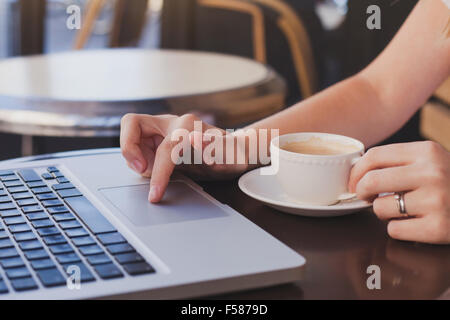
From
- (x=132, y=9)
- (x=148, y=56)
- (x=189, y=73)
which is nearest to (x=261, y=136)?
(x=189, y=73)

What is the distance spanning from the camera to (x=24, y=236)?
1.78ft

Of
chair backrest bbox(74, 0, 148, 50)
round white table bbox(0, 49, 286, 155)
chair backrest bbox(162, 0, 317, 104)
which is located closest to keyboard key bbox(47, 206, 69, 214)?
round white table bbox(0, 49, 286, 155)

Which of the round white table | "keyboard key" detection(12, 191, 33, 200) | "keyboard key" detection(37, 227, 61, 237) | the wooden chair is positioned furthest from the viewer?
the wooden chair

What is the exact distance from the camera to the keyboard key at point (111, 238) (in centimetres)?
53

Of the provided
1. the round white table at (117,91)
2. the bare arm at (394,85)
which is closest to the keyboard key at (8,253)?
the bare arm at (394,85)

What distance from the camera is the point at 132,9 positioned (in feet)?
11.4

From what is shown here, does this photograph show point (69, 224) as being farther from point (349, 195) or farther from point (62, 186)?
point (349, 195)

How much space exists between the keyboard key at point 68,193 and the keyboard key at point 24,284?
0.20 metres

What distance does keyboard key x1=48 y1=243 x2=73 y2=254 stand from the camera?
0.51m

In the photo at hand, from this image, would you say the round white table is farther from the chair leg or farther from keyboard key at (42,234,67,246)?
the chair leg

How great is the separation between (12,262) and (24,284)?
0.13ft

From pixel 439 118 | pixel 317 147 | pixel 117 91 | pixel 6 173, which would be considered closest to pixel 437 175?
pixel 317 147

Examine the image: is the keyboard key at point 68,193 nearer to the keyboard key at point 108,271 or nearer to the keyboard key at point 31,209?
the keyboard key at point 31,209
